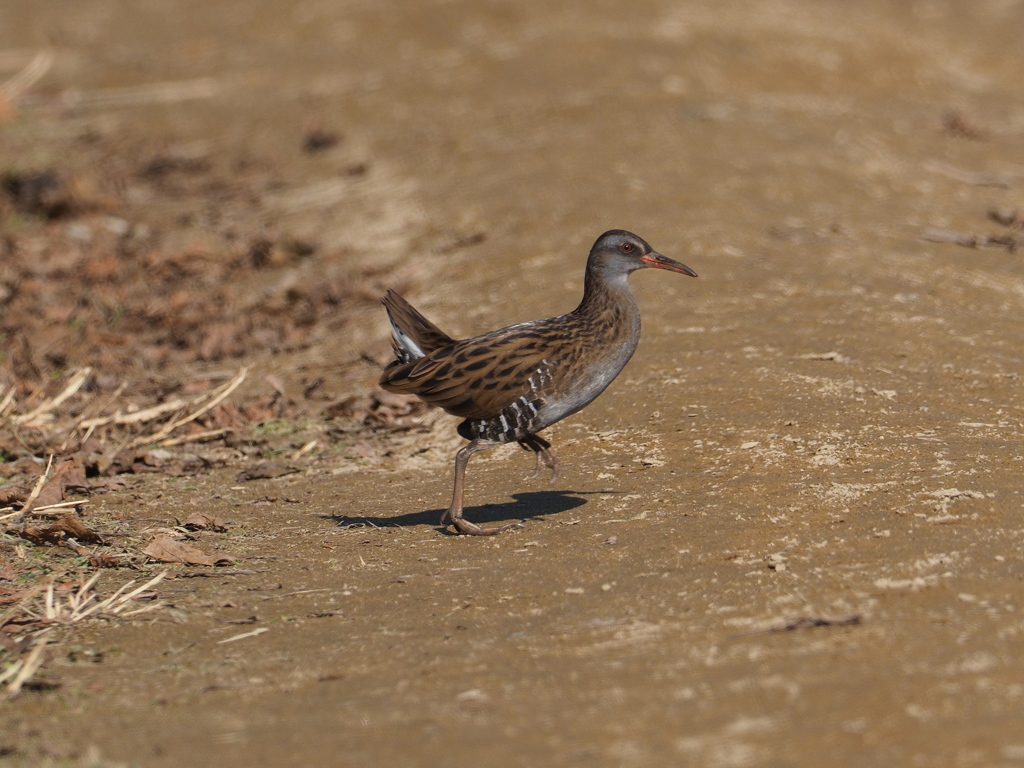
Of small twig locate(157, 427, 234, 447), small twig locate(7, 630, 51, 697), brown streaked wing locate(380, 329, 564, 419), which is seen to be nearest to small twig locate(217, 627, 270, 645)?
small twig locate(7, 630, 51, 697)

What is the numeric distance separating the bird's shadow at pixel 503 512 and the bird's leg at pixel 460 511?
0.59 feet

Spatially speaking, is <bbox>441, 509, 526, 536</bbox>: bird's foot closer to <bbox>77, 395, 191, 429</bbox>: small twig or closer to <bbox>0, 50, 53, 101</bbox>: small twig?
<bbox>77, 395, 191, 429</bbox>: small twig

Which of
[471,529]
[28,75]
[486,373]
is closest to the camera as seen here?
[471,529]

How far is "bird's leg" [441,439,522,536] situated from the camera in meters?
6.55

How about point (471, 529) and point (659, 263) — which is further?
point (659, 263)

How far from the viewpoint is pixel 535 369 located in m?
6.72

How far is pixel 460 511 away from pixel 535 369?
86cm

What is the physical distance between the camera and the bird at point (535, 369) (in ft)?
22.0

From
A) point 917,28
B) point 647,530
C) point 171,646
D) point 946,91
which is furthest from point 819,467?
point 917,28

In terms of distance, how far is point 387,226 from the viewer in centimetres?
1248

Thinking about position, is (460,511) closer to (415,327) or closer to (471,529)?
(471,529)

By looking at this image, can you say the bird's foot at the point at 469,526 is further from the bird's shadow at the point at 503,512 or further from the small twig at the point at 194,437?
the small twig at the point at 194,437

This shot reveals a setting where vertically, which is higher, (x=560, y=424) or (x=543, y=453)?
(x=543, y=453)

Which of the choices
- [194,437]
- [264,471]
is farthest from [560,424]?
[194,437]
